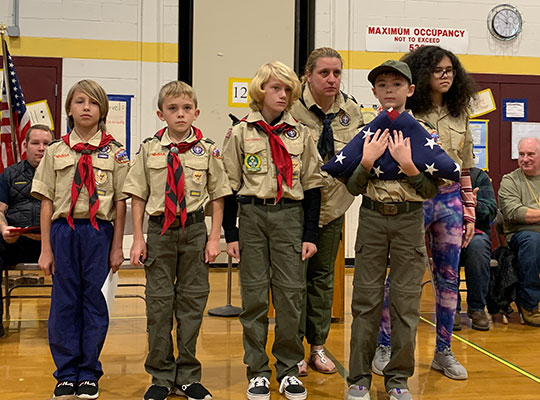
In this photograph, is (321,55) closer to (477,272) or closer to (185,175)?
(185,175)

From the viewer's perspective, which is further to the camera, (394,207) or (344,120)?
(344,120)

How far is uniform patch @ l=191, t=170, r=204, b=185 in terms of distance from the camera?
8.36 feet

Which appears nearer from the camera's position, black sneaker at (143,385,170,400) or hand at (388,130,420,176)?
hand at (388,130,420,176)

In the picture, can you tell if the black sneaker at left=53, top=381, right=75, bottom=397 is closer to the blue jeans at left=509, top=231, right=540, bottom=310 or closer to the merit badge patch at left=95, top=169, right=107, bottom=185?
the merit badge patch at left=95, top=169, right=107, bottom=185

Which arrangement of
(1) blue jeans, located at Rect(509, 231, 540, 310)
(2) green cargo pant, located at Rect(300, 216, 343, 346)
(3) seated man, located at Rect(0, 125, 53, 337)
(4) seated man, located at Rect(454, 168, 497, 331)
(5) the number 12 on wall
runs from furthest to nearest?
(5) the number 12 on wall → (1) blue jeans, located at Rect(509, 231, 540, 310) → (4) seated man, located at Rect(454, 168, 497, 331) → (3) seated man, located at Rect(0, 125, 53, 337) → (2) green cargo pant, located at Rect(300, 216, 343, 346)

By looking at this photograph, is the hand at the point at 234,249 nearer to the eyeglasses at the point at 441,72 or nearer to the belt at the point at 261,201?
the belt at the point at 261,201

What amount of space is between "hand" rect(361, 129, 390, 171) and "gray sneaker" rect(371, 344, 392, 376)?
1055 mm

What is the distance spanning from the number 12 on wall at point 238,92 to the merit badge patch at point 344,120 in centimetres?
329

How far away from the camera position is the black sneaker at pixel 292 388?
2.50m

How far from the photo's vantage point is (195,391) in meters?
2.49

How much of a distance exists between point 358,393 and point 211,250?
86 centimetres

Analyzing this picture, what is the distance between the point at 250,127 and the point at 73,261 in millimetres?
976

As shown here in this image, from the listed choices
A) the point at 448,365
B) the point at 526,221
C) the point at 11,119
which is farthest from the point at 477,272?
the point at 11,119

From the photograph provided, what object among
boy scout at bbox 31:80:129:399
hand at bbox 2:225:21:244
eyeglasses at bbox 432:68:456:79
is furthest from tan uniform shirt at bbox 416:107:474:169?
hand at bbox 2:225:21:244
